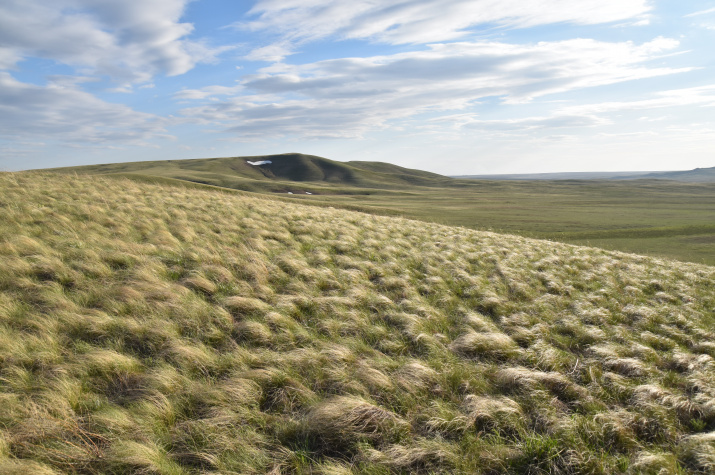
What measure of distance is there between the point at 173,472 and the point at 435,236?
53.6ft

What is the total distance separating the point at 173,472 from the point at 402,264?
9.19 metres

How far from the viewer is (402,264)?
40.0 feet

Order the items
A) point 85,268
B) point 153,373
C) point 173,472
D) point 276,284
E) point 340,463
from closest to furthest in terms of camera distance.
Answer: point 173,472
point 340,463
point 153,373
point 85,268
point 276,284

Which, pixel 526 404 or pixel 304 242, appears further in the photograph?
pixel 304 242

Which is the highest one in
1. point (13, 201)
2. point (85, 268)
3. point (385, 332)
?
point (13, 201)

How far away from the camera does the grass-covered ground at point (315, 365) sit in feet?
13.8

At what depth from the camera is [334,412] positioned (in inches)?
182

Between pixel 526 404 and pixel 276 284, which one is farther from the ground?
pixel 276 284

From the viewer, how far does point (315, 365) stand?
5.81 meters

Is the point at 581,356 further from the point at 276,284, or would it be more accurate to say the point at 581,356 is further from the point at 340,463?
the point at 276,284

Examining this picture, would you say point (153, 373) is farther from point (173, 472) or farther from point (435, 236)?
point (435, 236)

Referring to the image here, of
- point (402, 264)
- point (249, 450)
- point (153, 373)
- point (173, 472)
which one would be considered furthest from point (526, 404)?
point (402, 264)

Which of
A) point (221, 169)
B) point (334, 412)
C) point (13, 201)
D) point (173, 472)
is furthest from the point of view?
point (221, 169)

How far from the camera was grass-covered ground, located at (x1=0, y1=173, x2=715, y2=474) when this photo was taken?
4211 millimetres
